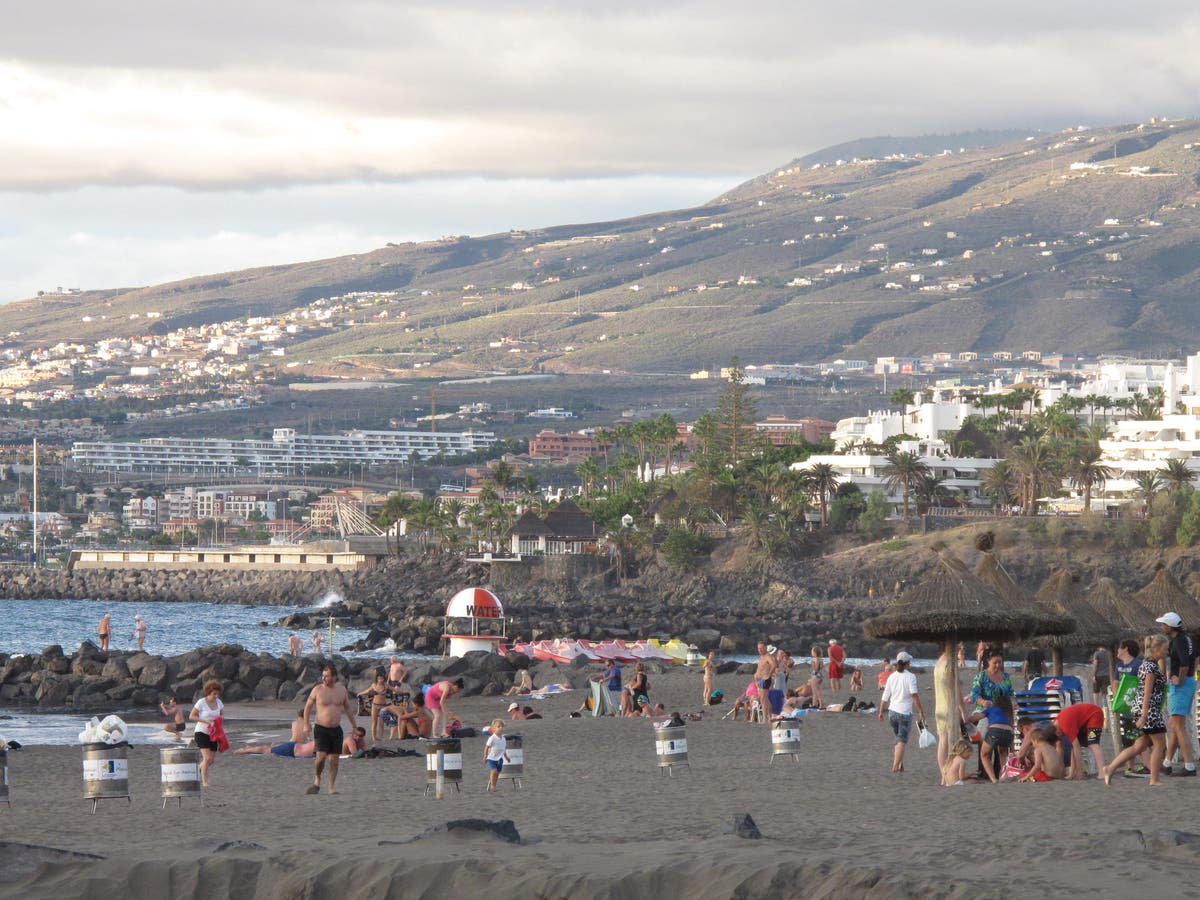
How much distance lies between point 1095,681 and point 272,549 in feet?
266

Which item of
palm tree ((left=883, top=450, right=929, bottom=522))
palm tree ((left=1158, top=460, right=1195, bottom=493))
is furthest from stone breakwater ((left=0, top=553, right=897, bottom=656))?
palm tree ((left=1158, top=460, right=1195, bottom=493))

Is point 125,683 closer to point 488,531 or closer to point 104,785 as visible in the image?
point 104,785

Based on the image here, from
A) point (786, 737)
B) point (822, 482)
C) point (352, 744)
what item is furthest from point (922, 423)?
point (786, 737)

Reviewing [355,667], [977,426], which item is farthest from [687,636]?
[977,426]

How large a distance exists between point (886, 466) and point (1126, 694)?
7413cm

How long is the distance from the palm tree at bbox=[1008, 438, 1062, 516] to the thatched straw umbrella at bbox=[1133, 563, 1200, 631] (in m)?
57.4

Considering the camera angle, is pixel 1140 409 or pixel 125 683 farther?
pixel 1140 409

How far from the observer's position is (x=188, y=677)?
35.6 metres

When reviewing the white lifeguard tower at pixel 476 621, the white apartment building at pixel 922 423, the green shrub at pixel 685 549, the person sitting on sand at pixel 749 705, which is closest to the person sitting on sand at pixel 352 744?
the person sitting on sand at pixel 749 705

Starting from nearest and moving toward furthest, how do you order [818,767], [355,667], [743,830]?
[743,830]
[818,767]
[355,667]

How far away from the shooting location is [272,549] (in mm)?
100125

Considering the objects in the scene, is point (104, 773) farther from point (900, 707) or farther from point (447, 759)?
point (900, 707)

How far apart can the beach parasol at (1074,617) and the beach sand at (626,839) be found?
11.2ft

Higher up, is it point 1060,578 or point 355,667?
point 1060,578
